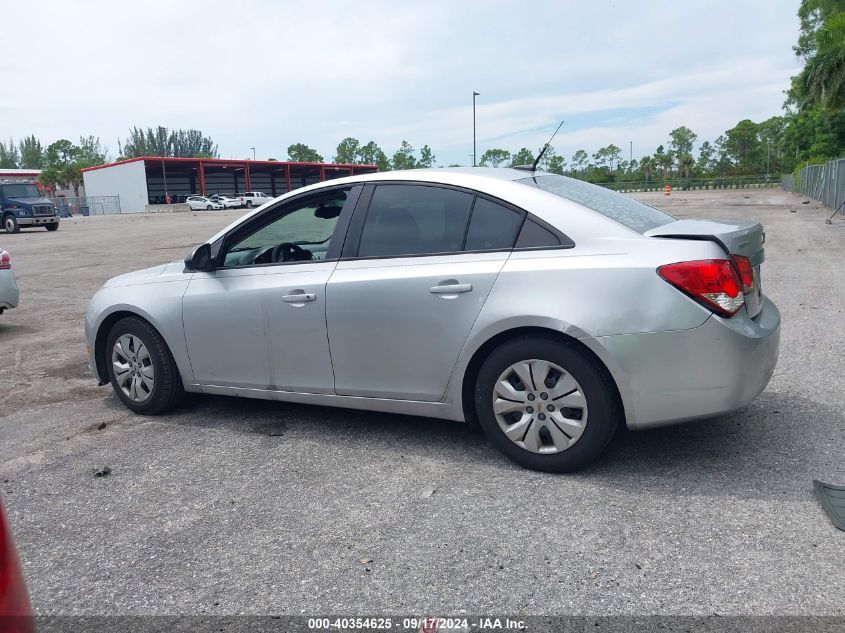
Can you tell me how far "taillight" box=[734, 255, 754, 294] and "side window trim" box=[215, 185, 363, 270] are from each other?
2195mm

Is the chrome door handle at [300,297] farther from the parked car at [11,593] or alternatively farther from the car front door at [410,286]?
the parked car at [11,593]

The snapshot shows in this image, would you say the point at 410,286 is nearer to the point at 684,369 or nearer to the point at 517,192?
the point at 517,192

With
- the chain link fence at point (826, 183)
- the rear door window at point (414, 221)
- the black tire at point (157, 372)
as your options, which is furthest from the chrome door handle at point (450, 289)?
the chain link fence at point (826, 183)

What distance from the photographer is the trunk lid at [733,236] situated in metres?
3.65

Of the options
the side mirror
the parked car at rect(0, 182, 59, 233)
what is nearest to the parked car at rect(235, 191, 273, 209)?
the parked car at rect(0, 182, 59, 233)

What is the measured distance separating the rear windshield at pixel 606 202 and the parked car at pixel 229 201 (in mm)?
62591

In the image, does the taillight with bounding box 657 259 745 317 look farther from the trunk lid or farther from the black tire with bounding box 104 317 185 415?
the black tire with bounding box 104 317 185 415

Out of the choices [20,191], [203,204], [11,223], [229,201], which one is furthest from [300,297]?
[203,204]

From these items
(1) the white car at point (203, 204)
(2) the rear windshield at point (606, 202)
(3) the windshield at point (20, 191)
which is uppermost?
(3) the windshield at point (20, 191)

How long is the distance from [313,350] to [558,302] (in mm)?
1566

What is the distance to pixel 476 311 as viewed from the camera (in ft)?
12.6

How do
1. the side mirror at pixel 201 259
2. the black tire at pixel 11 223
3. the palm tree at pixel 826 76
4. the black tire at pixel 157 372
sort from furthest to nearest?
the black tire at pixel 11 223 < the palm tree at pixel 826 76 < the black tire at pixel 157 372 < the side mirror at pixel 201 259

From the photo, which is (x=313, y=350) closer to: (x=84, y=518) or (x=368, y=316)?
(x=368, y=316)

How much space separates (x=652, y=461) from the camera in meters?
3.91
